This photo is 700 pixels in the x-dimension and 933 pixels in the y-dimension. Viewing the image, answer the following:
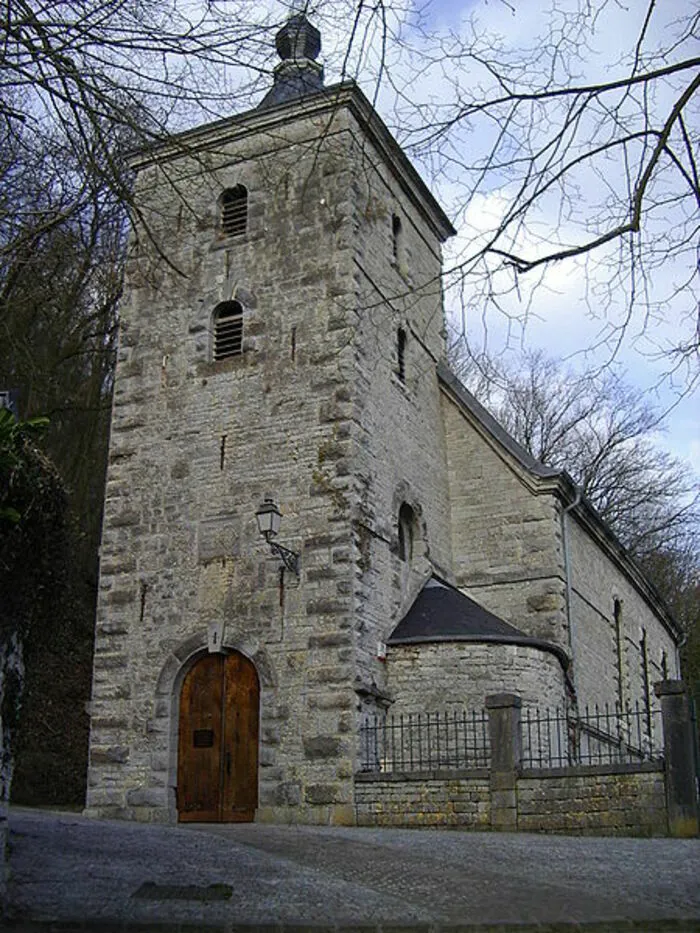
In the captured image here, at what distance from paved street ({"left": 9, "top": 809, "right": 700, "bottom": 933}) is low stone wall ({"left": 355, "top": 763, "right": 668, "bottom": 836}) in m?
1.14

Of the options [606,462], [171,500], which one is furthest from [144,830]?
[606,462]

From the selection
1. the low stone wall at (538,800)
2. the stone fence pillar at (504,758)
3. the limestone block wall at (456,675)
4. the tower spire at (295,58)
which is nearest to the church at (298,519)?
the limestone block wall at (456,675)

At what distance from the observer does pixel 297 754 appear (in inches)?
543

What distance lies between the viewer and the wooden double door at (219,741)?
1416 cm

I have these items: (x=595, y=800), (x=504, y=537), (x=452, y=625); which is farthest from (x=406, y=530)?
(x=595, y=800)

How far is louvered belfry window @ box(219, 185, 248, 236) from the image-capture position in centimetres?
1743

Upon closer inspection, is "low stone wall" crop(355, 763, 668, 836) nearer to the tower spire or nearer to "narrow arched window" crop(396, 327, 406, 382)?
"narrow arched window" crop(396, 327, 406, 382)

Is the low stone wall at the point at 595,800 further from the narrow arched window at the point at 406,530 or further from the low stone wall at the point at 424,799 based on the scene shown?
the narrow arched window at the point at 406,530

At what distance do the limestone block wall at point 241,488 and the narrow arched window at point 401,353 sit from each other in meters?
1.92

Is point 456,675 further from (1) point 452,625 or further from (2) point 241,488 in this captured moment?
(2) point 241,488

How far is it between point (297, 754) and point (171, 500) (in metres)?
4.39

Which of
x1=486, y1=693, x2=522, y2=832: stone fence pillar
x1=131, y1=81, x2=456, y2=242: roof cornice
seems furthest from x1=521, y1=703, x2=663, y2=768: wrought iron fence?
x1=131, y1=81, x2=456, y2=242: roof cornice

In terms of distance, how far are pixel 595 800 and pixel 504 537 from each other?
6333 millimetres

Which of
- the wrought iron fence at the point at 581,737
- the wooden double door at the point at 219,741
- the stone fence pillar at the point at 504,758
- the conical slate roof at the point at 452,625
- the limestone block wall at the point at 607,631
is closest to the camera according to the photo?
the stone fence pillar at the point at 504,758
